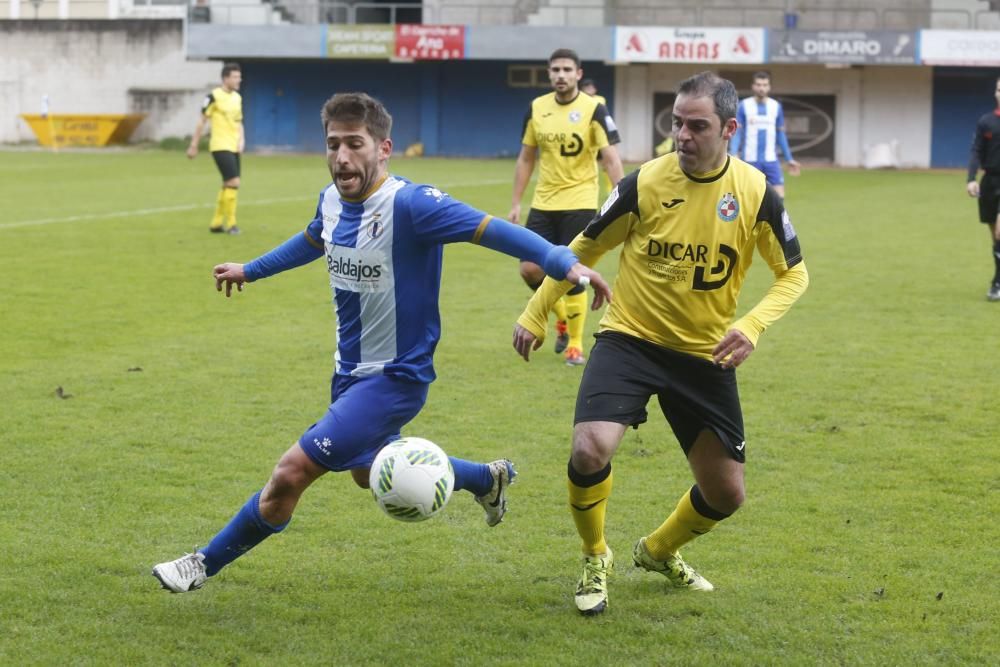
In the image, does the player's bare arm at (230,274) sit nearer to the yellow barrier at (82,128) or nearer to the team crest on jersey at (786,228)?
the team crest on jersey at (786,228)

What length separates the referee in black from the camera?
44.1 ft

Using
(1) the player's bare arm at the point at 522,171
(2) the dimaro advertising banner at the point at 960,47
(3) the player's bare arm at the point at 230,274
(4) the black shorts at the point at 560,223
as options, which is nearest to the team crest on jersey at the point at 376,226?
(3) the player's bare arm at the point at 230,274

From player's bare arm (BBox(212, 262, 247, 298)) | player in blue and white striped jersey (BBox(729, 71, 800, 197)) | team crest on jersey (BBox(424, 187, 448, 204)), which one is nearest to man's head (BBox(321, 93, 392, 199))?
team crest on jersey (BBox(424, 187, 448, 204))

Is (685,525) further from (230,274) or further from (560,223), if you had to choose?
(560,223)

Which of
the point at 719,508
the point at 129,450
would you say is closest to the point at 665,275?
the point at 719,508

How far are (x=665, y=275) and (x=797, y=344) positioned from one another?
642cm

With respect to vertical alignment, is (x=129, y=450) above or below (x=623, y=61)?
below

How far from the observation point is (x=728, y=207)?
17.0ft

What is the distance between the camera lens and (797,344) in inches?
448

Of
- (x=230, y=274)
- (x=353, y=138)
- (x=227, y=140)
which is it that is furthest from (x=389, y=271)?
(x=227, y=140)

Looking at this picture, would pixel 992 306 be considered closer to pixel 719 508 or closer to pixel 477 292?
pixel 477 292

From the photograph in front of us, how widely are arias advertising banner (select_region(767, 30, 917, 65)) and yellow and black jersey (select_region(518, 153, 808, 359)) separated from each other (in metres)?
37.8

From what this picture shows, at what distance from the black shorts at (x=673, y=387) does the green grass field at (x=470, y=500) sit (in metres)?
0.69

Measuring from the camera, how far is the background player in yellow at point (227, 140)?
18547 mm
